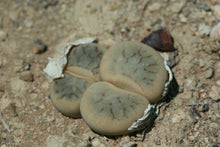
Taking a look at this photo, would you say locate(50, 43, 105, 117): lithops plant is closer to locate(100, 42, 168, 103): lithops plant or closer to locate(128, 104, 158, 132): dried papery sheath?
locate(100, 42, 168, 103): lithops plant

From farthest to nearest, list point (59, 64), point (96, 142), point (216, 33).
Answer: point (216, 33), point (59, 64), point (96, 142)

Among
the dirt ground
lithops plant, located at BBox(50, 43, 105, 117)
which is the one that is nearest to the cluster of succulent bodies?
lithops plant, located at BBox(50, 43, 105, 117)

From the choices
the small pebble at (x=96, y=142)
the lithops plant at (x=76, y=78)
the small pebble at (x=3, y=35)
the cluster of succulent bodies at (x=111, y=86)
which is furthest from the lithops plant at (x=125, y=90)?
the small pebble at (x=3, y=35)

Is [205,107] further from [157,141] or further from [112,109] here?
[112,109]

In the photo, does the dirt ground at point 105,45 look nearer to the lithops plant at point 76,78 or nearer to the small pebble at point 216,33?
the small pebble at point 216,33

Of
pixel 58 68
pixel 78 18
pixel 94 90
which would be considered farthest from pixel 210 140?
pixel 78 18


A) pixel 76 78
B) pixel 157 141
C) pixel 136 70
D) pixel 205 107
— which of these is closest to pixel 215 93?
pixel 205 107

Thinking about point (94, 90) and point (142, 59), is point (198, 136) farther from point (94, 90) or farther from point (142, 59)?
point (94, 90)
